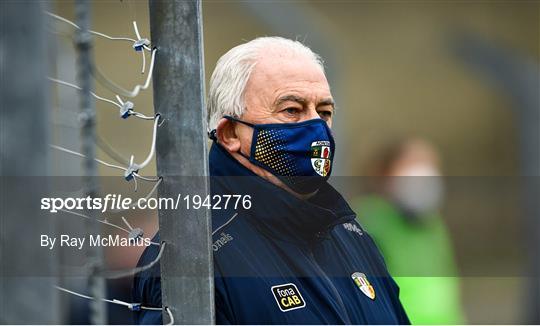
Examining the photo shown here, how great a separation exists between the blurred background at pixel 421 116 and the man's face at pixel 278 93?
26 centimetres

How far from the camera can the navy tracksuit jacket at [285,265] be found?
8.86ft

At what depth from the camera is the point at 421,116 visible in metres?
8.55

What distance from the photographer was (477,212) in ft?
28.5

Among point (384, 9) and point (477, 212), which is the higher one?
point (384, 9)

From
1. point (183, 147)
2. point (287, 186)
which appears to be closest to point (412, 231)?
point (287, 186)

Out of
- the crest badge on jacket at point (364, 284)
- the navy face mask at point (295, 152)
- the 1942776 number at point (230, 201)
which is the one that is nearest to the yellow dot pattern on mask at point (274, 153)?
the navy face mask at point (295, 152)

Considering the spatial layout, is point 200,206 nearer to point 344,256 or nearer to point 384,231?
point 344,256

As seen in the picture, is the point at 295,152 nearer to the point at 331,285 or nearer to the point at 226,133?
the point at 226,133

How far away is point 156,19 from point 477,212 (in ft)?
21.2

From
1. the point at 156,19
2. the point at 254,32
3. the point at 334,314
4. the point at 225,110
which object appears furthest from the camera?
the point at 254,32

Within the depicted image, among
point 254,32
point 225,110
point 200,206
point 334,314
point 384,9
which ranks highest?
point 384,9

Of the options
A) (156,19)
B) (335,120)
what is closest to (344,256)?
(156,19)

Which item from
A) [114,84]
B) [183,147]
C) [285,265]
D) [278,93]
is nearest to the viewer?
[114,84]

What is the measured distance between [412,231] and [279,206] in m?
1.75
